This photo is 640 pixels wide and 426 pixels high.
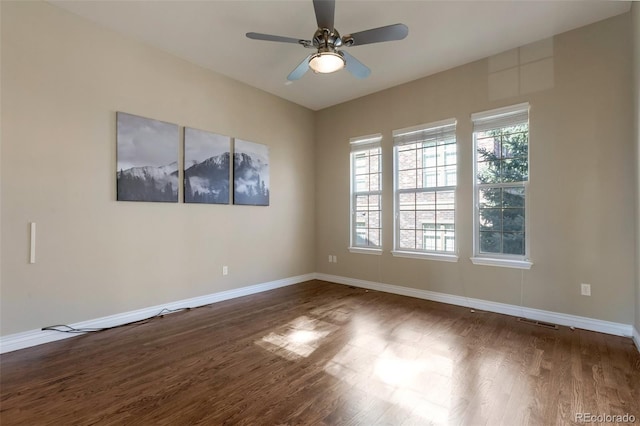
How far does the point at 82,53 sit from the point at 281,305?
3.56 m

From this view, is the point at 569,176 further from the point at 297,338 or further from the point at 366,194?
the point at 297,338

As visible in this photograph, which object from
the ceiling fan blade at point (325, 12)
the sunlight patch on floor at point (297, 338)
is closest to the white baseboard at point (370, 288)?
the sunlight patch on floor at point (297, 338)

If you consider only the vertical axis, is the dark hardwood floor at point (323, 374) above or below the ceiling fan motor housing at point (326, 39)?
below

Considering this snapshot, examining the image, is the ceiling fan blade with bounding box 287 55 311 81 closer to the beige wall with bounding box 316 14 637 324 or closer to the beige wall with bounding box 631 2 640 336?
the beige wall with bounding box 316 14 637 324

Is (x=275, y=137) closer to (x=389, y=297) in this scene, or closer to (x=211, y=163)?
(x=211, y=163)

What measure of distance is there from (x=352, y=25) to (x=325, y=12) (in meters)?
0.83

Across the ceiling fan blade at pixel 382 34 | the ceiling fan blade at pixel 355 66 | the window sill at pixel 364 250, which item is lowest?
the window sill at pixel 364 250

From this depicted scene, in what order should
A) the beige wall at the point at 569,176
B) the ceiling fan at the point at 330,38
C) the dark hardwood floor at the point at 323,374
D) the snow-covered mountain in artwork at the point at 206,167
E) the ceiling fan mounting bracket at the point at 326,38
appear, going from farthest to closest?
the snow-covered mountain in artwork at the point at 206,167 < the beige wall at the point at 569,176 < the ceiling fan mounting bracket at the point at 326,38 < the ceiling fan at the point at 330,38 < the dark hardwood floor at the point at 323,374

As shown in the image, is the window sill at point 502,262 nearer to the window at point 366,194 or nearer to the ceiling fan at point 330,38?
the window at point 366,194

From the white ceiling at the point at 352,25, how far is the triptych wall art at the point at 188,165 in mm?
968

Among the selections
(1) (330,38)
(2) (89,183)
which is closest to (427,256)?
(1) (330,38)

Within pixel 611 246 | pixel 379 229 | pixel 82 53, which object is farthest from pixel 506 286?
pixel 82 53

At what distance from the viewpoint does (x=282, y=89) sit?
4.68m

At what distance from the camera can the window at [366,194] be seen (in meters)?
4.86
